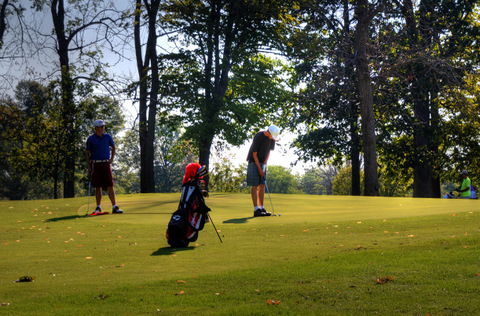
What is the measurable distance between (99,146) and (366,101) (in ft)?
62.1

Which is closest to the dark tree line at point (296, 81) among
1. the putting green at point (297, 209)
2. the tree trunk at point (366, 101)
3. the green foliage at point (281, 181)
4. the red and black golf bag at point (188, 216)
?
the tree trunk at point (366, 101)

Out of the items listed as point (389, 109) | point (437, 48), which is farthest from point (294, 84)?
point (437, 48)

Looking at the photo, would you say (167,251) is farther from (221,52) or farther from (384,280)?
(221,52)

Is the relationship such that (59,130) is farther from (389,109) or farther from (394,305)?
(394,305)

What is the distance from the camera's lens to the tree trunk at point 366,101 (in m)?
→ 29.0

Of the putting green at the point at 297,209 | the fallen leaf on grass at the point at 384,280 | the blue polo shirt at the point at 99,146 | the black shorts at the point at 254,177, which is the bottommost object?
the fallen leaf on grass at the point at 384,280

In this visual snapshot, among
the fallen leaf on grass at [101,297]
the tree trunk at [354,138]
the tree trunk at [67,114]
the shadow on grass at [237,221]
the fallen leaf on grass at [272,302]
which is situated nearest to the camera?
the fallen leaf on grass at [272,302]

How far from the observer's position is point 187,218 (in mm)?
9055

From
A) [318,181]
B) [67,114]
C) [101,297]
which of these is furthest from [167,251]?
[318,181]

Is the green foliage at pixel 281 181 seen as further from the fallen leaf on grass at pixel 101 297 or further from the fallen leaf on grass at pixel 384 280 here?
the fallen leaf on grass at pixel 101 297

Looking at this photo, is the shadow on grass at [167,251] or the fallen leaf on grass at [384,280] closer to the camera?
the fallen leaf on grass at [384,280]

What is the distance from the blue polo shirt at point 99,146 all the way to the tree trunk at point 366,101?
18044mm

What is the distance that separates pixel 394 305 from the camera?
190 inches

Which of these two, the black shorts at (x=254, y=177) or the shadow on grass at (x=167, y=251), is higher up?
the black shorts at (x=254, y=177)
